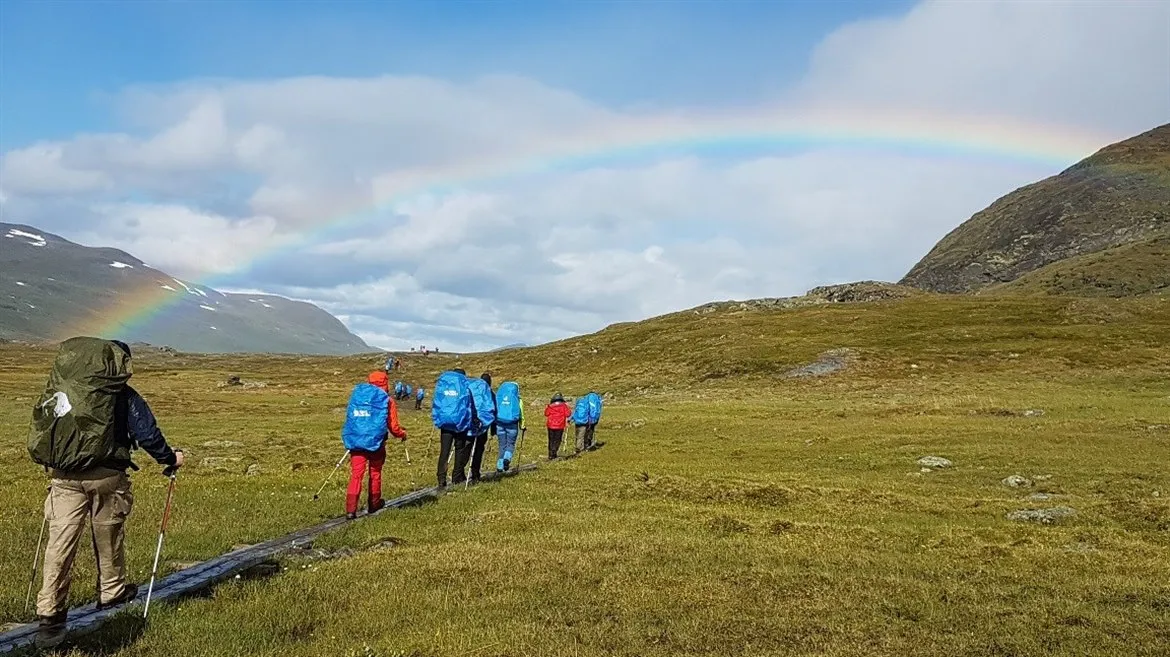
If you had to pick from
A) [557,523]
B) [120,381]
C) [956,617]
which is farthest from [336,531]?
[956,617]

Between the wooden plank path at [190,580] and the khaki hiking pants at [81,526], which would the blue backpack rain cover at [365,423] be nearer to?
the wooden plank path at [190,580]

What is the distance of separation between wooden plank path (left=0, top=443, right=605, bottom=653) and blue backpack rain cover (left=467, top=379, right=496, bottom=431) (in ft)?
17.6

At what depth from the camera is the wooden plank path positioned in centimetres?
920

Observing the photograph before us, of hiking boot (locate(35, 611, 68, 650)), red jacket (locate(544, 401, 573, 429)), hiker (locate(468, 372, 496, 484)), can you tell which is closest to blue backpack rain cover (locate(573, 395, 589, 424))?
red jacket (locate(544, 401, 573, 429))

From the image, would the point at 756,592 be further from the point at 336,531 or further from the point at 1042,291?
the point at 1042,291

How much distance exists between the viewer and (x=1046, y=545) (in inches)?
617

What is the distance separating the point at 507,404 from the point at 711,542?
1383 cm

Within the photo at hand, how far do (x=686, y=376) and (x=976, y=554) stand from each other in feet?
245

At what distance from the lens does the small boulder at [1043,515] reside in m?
18.8

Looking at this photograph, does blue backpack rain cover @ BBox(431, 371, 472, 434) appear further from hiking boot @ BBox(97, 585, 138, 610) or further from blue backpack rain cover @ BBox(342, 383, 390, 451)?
hiking boot @ BBox(97, 585, 138, 610)

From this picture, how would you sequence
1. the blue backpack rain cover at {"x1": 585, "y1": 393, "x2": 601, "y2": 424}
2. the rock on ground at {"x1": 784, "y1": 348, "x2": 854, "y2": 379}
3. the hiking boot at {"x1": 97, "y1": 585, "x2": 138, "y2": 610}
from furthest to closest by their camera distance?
1. the rock on ground at {"x1": 784, "y1": 348, "x2": 854, "y2": 379}
2. the blue backpack rain cover at {"x1": 585, "y1": 393, "x2": 601, "y2": 424}
3. the hiking boot at {"x1": 97, "y1": 585, "x2": 138, "y2": 610}

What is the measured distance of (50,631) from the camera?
9.12 meters

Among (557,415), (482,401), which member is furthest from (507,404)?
(557,415)

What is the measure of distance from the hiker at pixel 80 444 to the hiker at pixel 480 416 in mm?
14140
